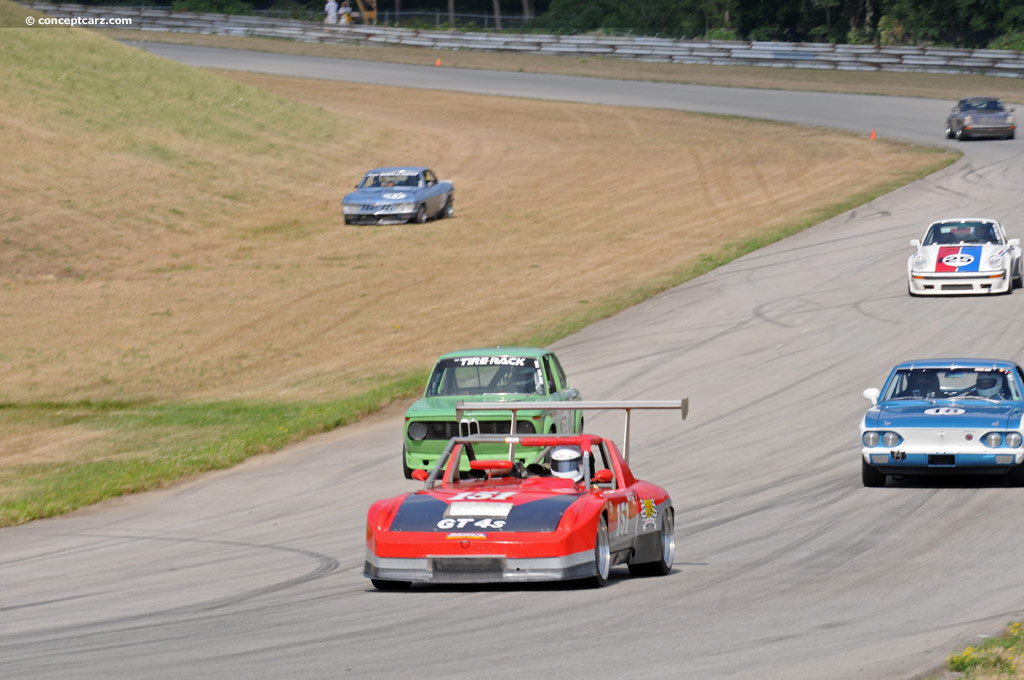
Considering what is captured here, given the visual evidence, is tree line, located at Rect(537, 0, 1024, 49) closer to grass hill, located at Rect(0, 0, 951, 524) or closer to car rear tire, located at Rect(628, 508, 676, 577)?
grass hill, located at Rect(0, 0, 951, 524)

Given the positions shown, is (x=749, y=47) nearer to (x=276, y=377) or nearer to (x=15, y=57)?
(x=15, y=57)

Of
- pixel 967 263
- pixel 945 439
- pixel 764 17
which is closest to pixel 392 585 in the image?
pixel 945 439

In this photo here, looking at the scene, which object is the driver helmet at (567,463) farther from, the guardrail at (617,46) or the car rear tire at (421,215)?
the guardrail at (617,46)

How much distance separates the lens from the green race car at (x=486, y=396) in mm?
16688

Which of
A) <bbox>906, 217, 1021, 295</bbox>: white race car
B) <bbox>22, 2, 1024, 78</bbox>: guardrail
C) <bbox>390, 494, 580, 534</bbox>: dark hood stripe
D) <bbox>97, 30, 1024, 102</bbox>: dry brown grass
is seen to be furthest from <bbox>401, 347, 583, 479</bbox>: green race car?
<bbox>22, 2, 1024, 78</bbox>: guardrail

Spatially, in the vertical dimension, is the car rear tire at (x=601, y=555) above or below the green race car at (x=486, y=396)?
above

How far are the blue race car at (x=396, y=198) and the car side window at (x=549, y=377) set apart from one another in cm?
2231

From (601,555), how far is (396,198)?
29.9m

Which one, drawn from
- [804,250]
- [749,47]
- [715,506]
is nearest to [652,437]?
[715,506]

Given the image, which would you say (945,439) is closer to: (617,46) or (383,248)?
(383,248)

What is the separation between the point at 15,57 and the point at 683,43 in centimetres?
3257

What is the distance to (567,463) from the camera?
11594 millimetres

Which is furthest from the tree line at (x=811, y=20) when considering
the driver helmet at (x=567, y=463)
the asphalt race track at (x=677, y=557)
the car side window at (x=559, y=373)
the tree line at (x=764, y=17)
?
the driver helmet at (x=567, y=463)

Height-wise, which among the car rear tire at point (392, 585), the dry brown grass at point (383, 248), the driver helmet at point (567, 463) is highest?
the driver helmet at point (567, 463)
